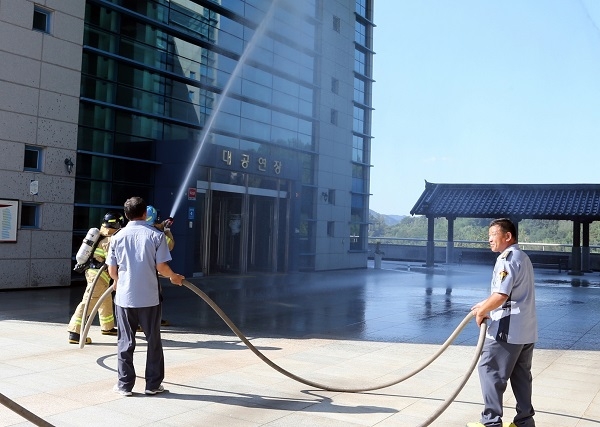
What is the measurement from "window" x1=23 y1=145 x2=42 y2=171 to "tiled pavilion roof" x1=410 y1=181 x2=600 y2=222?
61.7 ft

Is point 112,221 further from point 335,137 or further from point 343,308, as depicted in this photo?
point 335,137

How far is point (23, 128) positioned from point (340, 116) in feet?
48.7

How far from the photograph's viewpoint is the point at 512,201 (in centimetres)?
2894

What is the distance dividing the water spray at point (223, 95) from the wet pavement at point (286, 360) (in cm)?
421

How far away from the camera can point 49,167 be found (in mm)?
15156

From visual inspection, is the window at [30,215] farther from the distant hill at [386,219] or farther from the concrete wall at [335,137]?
the distant hill at [386,219]

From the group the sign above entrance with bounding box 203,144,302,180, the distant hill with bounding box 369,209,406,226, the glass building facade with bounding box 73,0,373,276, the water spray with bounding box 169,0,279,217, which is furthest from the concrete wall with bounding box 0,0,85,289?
the distant hill with bounding box 369,209,406,226

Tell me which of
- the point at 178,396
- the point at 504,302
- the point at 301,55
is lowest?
the point at 178,396

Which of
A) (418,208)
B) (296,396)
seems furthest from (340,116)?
(296,396)

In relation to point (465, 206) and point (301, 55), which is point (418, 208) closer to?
point (465, 206)

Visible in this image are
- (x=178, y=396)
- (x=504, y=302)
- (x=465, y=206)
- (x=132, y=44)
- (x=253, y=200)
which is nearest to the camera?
(x=504, y=302)

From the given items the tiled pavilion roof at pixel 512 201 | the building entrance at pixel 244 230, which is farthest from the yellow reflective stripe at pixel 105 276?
the tiled pavilion roof at pixel 512 201

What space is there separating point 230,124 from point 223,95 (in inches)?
38.2

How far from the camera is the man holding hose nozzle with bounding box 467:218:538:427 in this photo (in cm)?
472
